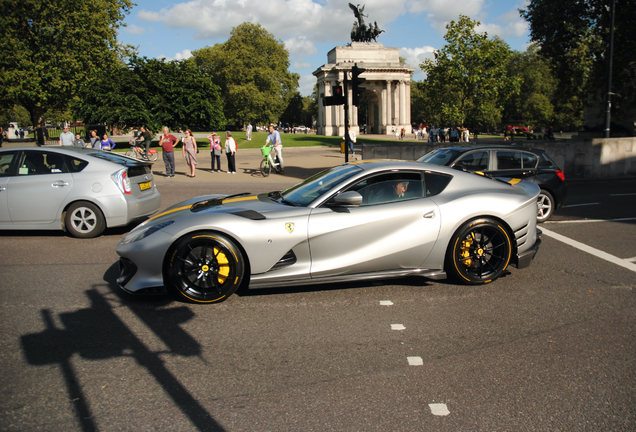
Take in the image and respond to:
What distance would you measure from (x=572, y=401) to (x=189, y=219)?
11.9 ft

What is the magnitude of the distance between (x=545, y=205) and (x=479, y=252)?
5270 mm

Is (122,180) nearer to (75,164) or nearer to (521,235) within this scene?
(75,164)

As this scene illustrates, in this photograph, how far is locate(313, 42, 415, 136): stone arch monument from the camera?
66.4 metres

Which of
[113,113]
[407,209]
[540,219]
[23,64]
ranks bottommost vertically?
[540,219]

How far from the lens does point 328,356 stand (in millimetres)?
3766

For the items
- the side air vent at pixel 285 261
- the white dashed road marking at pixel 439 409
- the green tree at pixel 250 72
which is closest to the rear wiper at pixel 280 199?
the side air vent at pixel 285 261

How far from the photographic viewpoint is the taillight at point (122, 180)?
822 centimetres

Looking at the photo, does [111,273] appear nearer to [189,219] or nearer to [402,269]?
[189,219]

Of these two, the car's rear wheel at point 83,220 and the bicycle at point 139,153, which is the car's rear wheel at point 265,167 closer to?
the bicycle at point 139,153

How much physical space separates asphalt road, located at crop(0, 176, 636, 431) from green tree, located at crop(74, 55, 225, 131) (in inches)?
1287

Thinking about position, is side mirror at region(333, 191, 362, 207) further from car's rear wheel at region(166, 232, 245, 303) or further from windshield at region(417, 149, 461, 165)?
windshield at region(417, 149, 461, 165)

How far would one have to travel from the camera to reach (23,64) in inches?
1618

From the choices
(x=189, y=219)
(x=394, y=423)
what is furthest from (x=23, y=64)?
(x=394, y=423)

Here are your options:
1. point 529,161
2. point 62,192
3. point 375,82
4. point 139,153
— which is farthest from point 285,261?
point 375,82
